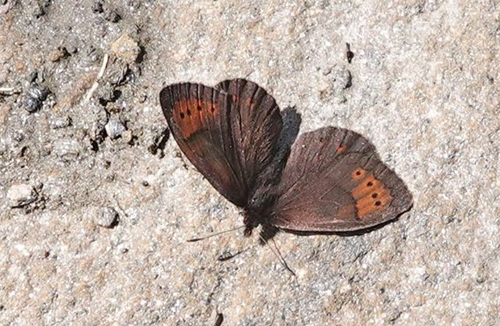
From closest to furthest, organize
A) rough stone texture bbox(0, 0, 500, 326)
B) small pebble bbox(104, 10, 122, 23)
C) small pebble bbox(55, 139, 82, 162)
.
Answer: rough stone texture bbox(0, 0, 500, 326), small pebble bbox(55, 139, 82, 162), small pebble bbox(104, 10, 122, 23)

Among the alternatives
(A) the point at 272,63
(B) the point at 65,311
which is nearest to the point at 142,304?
(B) the point at 65,311

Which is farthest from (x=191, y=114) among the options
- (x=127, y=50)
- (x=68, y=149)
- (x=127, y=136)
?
(x=68, y=149)

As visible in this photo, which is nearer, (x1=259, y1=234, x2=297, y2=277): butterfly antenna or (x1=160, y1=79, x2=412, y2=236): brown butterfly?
(x1=160, y1=79, x2=412, y2=236): brown butterfly

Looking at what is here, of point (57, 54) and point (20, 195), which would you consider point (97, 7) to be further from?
point (20, 195)

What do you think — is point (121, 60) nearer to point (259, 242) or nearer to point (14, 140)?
point (14, 140)

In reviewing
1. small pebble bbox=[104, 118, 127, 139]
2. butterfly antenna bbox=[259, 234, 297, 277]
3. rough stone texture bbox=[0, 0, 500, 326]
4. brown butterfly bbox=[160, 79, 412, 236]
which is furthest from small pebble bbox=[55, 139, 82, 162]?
butterfly antenna bbox=[259, 234, 297, 277]

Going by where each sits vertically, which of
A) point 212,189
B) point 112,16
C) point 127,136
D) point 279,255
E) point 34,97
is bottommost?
point 279,255

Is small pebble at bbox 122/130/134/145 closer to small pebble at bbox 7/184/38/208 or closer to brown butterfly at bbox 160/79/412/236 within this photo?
brown butterfly at bbox 160/79/412/236

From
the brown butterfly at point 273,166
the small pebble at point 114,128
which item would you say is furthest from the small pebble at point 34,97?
the brown butterfly at point 273,166
